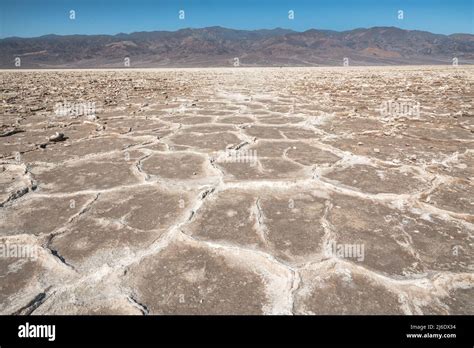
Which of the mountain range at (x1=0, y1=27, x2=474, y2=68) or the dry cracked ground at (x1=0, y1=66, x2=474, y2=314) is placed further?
the mountain range at (x1=0, y1=27, x2=474, y2=68)

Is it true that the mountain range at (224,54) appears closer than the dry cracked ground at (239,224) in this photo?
No

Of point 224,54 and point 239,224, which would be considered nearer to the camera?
point 239,224

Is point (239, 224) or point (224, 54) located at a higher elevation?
point (224, 54)

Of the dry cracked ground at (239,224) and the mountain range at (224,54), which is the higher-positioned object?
the mountain range at (224,54)

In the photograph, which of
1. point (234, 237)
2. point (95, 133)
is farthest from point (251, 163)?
point (95, 133)

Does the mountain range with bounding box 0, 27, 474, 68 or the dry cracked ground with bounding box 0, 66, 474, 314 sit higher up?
the mountain range with bounding box 0, 27, 474, 68
